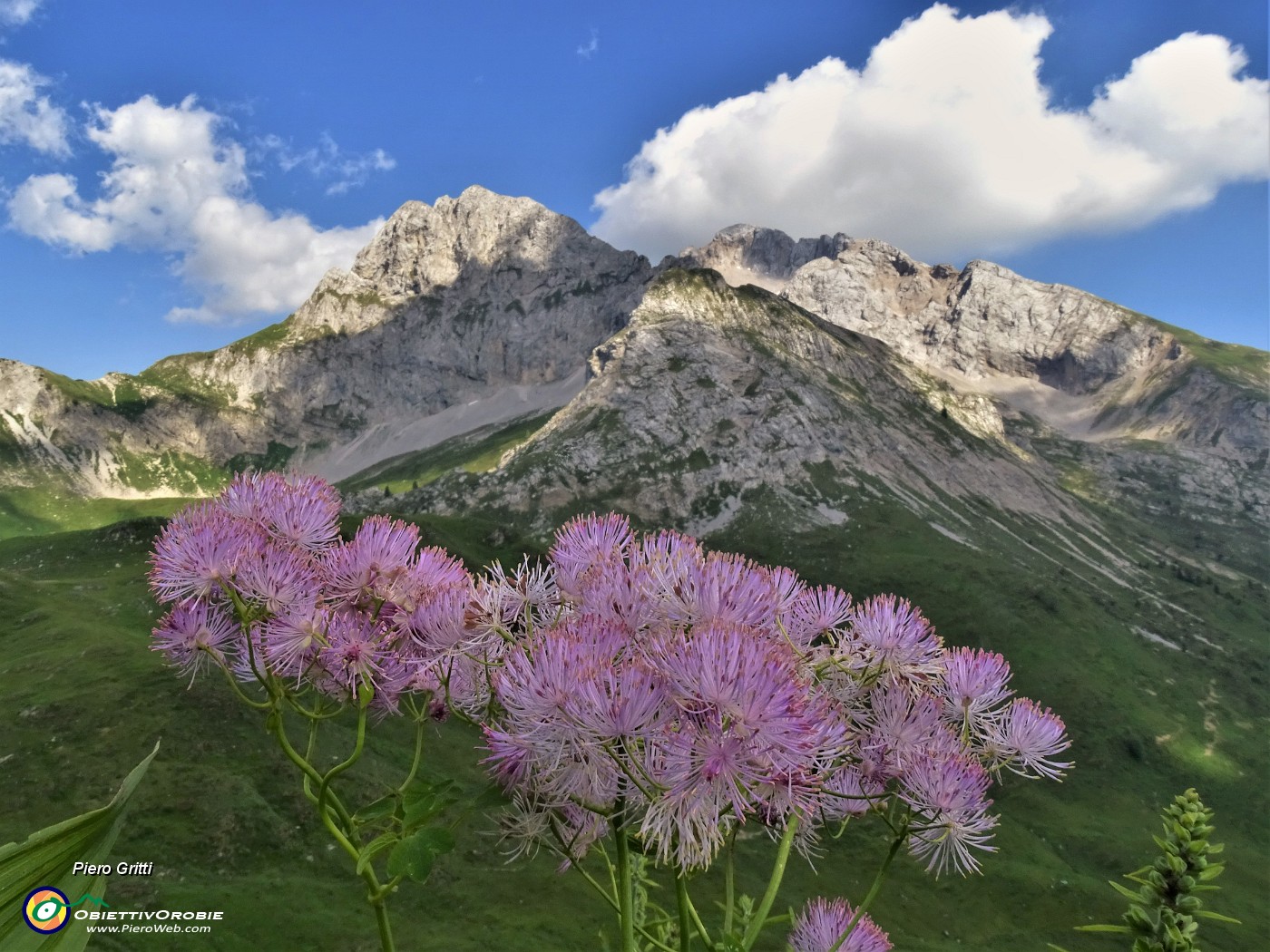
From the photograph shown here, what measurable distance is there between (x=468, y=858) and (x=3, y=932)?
219 feet

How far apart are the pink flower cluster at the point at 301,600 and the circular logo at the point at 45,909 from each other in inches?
88.1

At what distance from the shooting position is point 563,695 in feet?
11.3

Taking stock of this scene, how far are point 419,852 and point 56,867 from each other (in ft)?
6.89

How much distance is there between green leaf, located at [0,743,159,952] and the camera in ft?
5.44

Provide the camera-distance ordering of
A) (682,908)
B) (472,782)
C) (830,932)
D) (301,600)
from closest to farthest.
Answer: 1. (682,908)
2. (301,600)
3. (830,932)
4. (472,782)

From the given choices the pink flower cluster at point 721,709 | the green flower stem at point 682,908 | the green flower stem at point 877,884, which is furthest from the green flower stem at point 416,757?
the green flower stem at point 877,884

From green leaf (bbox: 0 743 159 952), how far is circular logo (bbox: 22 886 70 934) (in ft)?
0.04

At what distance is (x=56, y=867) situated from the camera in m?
1.77

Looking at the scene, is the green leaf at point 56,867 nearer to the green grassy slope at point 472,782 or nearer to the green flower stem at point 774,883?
the green grassy slope at point 472,782

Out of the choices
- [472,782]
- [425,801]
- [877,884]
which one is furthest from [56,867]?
[472,782]

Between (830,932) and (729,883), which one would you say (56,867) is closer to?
(729,883)

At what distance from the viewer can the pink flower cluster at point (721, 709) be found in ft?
10.9

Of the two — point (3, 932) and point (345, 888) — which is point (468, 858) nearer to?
point (345, 888)

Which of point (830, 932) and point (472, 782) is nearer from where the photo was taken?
point (830, 932)
